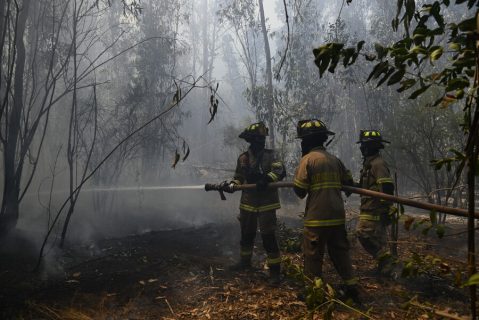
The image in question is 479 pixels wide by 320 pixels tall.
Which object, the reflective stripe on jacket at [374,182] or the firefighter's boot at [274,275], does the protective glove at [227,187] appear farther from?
the reflective stripe on jacket at [374,182]

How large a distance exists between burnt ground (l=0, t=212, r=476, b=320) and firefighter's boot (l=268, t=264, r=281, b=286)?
3.8 inches

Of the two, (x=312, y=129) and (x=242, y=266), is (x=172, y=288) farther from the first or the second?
(x=312, y=129)

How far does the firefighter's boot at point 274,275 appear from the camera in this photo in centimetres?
471

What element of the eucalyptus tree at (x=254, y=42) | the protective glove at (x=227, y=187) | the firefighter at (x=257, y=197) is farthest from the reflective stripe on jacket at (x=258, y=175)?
the eucalyptus tree at (x=254, y=42)

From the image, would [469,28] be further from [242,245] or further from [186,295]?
[242,245]

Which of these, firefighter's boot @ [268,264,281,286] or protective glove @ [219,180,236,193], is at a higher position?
protective glove @ [219,180,236,193]

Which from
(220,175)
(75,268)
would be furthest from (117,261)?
(220,175)

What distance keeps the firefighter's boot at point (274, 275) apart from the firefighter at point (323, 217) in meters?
0.82

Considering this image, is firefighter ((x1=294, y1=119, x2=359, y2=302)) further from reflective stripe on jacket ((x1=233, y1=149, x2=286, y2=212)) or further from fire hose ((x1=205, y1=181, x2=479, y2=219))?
reflective stripe on jacket ((x1=233, y1=149, x2=286, y2=212))

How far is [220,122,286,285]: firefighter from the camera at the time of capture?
506cm

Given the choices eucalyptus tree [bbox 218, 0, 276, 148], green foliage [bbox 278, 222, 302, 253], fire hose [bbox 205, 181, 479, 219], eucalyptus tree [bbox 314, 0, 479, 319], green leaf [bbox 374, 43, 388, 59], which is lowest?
green foliage [bbox 278, 222, 302, 253]

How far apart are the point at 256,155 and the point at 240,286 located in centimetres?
195

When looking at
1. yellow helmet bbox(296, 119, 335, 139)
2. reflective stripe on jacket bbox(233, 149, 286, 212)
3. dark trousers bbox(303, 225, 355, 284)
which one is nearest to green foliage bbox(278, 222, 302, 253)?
reflective stripe on jacket bbox(233, 149, 286, 212)

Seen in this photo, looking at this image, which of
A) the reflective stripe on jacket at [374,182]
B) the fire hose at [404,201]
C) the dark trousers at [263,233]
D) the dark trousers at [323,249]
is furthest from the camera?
the dark trousers at [263,233]
